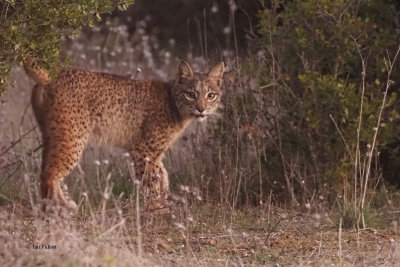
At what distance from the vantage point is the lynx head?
27.5ft

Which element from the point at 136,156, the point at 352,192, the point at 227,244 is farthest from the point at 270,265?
the point at 136,156

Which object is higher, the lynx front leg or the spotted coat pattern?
the spotted coat pattern

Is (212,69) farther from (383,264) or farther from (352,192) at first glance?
(383,264)

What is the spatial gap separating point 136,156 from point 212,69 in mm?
1018

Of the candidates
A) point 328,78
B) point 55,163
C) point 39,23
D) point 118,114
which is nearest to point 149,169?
point 118,114

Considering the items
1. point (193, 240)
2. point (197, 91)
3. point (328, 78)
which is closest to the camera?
point (193, 240)

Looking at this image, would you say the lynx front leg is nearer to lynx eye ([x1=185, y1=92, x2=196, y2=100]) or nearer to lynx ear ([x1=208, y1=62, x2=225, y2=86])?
lynx eye ([x1=185, y1=92, x2=196, y2=100])

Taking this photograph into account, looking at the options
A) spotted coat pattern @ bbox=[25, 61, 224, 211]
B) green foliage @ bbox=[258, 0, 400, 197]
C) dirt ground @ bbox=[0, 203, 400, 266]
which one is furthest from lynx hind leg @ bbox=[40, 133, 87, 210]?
green foliage @ bbox=[258, 0, 400, 197]

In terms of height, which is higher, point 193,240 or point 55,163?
point 55,163

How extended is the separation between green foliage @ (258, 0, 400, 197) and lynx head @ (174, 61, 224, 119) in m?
0.44

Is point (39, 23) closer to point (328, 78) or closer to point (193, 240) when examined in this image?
point (193, 240)

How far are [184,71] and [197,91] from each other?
0.27 metres

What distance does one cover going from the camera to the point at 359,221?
22.8 ft

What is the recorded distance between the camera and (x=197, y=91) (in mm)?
8375
